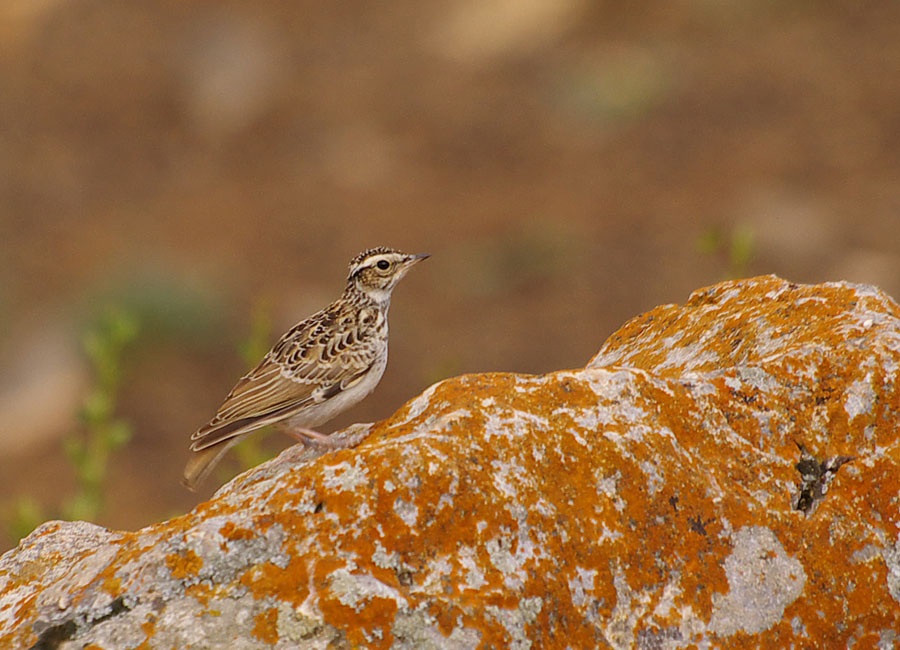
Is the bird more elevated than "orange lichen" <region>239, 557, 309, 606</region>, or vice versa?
the bird

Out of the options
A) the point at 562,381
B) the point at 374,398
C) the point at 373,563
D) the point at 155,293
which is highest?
the point at 155,293

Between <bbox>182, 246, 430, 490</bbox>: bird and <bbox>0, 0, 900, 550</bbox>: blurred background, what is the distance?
15.9 feet

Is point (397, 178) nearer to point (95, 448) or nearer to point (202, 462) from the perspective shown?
point (95, 448)

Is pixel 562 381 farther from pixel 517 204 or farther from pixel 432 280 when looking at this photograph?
pixel 517 204

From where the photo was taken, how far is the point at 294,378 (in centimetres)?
736

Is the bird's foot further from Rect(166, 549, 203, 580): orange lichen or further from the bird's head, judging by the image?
the bird's head

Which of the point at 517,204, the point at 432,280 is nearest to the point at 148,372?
the point at 432,280

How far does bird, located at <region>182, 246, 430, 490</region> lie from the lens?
6.85m

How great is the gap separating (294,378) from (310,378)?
0.29 ft

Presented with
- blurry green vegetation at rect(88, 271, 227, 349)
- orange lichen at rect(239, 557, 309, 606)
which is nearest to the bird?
orange lichen at rect(239, 557, 309, 606)

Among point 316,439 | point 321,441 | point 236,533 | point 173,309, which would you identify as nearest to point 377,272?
point 316,439

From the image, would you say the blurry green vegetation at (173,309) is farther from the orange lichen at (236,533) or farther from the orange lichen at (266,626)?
the orange lichen at (266,626)

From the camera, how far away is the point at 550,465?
15.1 feet

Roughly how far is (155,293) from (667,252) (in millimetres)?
6889
